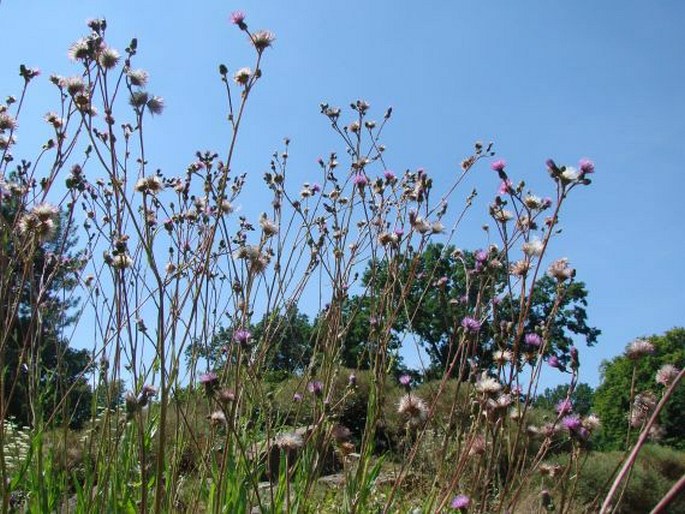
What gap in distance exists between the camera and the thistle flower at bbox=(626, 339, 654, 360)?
87.4 inches

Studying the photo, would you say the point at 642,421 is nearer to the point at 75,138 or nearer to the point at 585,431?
the point at 585,431

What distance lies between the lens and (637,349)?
7.30ft

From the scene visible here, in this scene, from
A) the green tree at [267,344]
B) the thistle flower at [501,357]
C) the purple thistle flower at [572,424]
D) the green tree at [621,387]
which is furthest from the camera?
the green tree at [621,387]

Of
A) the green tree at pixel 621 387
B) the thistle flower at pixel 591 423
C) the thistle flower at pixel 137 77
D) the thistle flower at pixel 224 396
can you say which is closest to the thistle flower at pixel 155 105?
the thistle flower at pixel 137 77

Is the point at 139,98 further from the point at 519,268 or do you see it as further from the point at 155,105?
the point at 519,268

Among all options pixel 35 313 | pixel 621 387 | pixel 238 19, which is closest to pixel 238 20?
pixel 238 19

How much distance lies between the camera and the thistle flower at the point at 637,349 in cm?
222

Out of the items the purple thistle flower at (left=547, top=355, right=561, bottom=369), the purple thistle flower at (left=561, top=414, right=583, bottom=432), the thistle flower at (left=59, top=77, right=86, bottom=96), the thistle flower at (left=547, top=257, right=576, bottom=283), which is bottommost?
the purple thistle flower at (left=561, top=414, right=583, bottom=432)

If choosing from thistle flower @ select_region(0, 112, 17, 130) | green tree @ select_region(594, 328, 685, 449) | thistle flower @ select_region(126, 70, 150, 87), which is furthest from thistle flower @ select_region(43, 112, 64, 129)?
green tree @ select_region(594, 328, 685, 449)

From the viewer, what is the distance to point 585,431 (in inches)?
95.0

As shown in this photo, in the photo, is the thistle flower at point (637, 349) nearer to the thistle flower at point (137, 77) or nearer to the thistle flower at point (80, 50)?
the thistle flower at point (137, 77)

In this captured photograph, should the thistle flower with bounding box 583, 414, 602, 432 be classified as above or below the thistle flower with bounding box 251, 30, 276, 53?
below

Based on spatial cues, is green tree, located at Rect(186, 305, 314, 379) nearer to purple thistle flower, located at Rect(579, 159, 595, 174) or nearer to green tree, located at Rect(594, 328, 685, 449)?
purple thistle flower, located at Rect(579, 159, 595, 174)

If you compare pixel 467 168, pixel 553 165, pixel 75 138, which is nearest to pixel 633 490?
pixel 467 168
